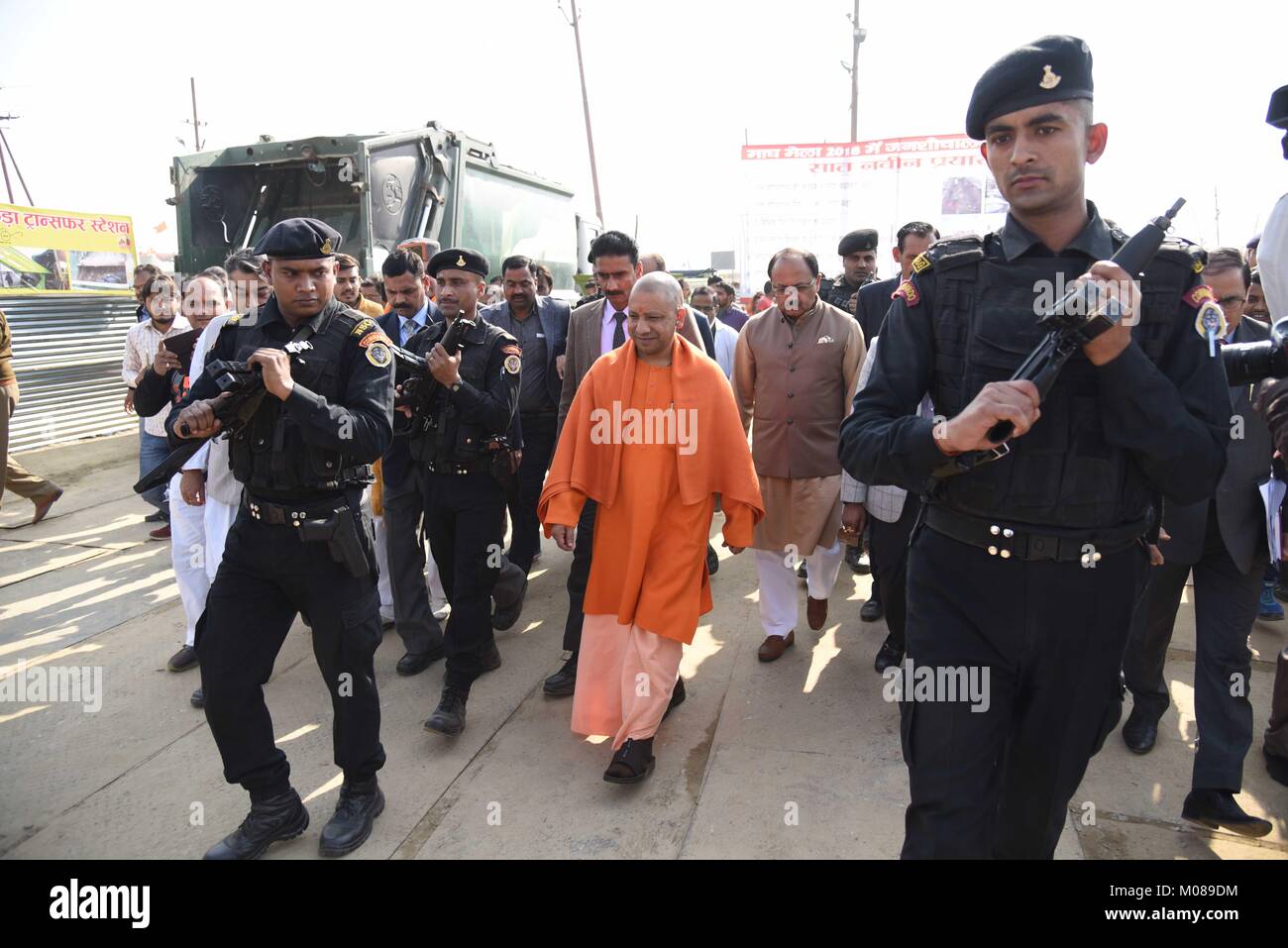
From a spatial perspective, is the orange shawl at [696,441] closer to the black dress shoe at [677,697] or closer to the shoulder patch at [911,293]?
the black dress shoe at [677,697]

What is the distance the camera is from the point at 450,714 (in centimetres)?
352

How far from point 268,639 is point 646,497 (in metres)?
1.50

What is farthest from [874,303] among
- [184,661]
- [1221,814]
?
[184,661]

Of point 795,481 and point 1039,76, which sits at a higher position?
→ point 1039,76

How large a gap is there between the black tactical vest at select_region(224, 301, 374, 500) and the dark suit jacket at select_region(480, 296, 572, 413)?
6.76 feet

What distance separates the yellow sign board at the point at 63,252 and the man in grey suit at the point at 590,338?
858cm

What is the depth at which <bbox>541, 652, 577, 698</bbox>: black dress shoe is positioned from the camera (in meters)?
3.90

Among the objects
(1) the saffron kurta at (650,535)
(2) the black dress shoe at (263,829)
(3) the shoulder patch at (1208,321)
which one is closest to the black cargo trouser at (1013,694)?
(3) the shoulder patch at (1208,321)

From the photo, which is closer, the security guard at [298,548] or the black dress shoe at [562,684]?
the security guard at [298,548]

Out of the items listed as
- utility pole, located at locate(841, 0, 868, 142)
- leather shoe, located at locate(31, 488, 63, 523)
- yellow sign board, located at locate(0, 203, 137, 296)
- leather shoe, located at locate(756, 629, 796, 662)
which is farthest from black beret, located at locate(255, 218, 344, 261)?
utility pole, located at locate(841, 0, 868, 142)

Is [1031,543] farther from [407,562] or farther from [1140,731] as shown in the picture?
[407,562]

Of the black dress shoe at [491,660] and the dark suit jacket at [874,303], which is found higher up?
the dark suit jacket at [874,303]

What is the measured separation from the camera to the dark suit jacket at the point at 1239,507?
2.92 m
